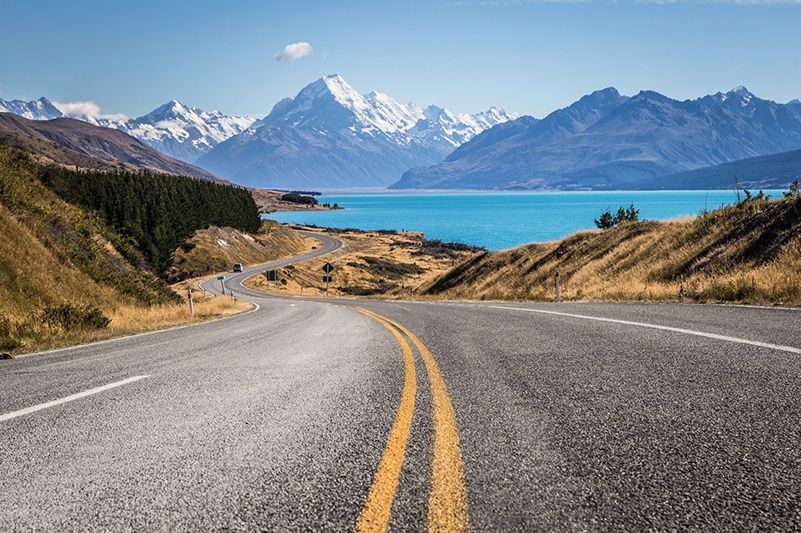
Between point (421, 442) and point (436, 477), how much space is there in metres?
0.60

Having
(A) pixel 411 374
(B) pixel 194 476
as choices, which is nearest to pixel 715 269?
(A) pixel 411 374

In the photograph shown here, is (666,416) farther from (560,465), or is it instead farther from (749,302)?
(749,302)

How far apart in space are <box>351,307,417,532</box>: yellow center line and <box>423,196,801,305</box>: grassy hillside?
35.0 ft

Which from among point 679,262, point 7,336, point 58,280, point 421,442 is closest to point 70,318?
point 7,336

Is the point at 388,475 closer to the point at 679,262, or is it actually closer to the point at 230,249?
the point at 679,262

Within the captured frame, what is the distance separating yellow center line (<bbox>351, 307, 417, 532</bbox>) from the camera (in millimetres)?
2420

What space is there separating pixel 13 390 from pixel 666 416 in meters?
6.08

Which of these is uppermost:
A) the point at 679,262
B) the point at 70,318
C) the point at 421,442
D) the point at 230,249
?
the point at 230,249

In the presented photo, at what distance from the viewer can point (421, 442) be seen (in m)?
3.45

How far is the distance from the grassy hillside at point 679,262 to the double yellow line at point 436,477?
10582mm

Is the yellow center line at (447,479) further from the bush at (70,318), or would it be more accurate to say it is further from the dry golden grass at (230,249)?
the dry golden grass at (230,249)

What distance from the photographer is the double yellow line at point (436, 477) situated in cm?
241

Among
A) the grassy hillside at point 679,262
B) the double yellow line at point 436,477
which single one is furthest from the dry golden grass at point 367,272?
the double yellow line at point 436,477

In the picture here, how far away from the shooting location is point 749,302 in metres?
12.1
